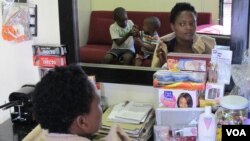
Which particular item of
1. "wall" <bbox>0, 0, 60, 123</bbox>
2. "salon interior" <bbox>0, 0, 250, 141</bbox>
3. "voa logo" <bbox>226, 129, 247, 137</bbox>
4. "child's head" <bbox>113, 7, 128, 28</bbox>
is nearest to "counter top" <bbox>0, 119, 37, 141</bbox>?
"salon interior" <bbox>0, 0, 250, 141</bbox>

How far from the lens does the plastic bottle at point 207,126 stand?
51.1 inches

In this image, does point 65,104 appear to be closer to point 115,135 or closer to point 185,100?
point 115,135

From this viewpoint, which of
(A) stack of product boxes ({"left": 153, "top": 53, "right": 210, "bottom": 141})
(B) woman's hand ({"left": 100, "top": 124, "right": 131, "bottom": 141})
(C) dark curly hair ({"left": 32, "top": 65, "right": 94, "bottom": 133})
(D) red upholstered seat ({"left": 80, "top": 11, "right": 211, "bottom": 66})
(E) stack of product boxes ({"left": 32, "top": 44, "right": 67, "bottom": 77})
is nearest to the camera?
(C) dark curly hair ({"left": 32, "top": 65, "right": 94, "bottom": 133})

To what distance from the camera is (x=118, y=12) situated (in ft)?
5.14

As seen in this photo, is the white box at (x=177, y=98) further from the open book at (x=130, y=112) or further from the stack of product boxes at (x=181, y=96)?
the open book at (x=130, y=112)

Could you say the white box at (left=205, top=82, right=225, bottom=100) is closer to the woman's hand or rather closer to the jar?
the jar

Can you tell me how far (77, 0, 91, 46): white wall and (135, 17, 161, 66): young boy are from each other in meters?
0.23

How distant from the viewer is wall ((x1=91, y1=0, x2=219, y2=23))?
1448 mm

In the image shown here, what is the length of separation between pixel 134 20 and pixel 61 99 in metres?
0.67

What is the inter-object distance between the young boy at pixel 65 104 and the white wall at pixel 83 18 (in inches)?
22.7

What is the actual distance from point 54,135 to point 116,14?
Answer: 27.7 inches

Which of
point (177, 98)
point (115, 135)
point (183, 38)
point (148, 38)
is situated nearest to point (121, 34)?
point (148, 38)

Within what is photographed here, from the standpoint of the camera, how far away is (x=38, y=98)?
40.0 inches

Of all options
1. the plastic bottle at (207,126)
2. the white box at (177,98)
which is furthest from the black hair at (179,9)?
the plastic bottle at (207,126)
